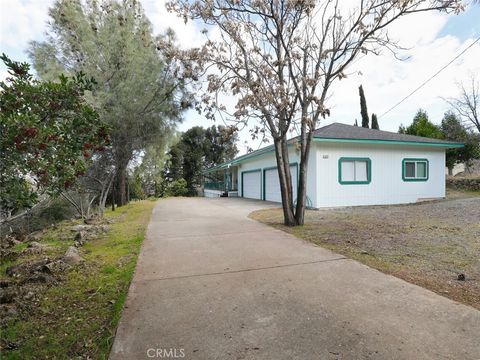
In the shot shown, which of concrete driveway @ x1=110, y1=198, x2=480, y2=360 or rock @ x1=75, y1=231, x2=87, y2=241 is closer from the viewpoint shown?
concrete driveway @ x1=110, y1=198, x2=480, y2=360

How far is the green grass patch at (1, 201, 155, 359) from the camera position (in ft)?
8.15

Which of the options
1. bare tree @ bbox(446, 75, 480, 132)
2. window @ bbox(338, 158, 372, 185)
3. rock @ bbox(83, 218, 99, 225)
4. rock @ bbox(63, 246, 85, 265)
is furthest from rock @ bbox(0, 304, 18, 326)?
bare tree @ bbox(446, 75, 480, 132)

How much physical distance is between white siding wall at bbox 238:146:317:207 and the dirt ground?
10.4 ft

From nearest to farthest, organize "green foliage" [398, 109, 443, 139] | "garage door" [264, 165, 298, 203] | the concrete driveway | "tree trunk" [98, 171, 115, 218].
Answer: the concrete driveway
"tree trunk" [98, 171, 115, 218]
"garage door" [264, 165, 298, 203]
"green foliage" [398, 109, 443, 139]

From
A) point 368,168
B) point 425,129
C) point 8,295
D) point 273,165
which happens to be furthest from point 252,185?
point 8,295

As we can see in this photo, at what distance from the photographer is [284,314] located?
9.87 feet

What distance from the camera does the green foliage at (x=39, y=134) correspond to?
288 centimetres

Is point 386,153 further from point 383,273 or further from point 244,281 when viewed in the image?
point 244,281

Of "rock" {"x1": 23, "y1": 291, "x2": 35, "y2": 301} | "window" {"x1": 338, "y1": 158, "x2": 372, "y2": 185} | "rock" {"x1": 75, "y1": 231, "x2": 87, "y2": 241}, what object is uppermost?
"window" {"x1": 338, "y1": 158, "x2": 372, "y2": 185}

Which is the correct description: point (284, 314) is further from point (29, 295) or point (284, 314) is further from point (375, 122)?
point (375, 122)

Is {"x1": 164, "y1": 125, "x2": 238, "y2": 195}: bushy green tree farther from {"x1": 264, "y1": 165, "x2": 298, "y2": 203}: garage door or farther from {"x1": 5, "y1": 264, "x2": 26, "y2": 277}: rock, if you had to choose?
{"x1": 5, "y1": 264, "x2": 26, "y2": 277}: rock

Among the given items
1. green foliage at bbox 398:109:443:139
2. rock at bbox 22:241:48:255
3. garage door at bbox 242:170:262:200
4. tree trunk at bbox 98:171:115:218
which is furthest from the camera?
green foliage at bbox 398:109:443:139

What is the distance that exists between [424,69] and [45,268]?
18.4 metres

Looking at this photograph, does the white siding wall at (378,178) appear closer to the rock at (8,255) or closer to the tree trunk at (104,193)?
the tree trunk at (104,193)
